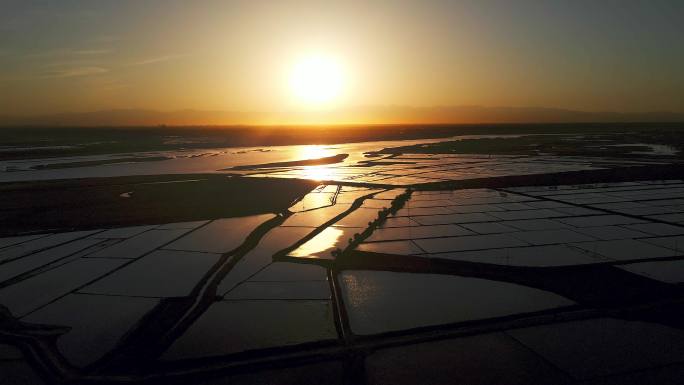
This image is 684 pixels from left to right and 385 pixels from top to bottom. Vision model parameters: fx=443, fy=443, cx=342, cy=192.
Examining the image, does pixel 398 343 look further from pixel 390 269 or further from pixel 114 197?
pixel 114 197

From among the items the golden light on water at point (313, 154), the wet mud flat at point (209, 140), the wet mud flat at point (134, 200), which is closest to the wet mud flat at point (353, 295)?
the wet mud flat at point (134, 200)

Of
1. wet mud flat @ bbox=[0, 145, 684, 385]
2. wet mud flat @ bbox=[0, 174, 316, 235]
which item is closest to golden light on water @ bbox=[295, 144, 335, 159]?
wet mud flat @ bbox=[0, 174, 316, 235]

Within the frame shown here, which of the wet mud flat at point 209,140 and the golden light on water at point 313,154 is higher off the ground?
the wet mud flat at point 209,140

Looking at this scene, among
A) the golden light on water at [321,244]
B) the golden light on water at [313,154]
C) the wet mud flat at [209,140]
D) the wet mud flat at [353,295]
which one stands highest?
the wet mud flat at [209,140]

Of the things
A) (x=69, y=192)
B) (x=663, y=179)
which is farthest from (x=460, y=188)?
(x=69, y=192)

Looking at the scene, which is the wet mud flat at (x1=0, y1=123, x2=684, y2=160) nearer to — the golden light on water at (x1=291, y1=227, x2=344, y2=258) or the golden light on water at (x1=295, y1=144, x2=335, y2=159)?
the golden light on water at (x1=295, y1=144, x2=335, y2=159)

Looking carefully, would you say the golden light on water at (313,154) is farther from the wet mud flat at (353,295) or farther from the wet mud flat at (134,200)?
the wet mud flat at (353,295)

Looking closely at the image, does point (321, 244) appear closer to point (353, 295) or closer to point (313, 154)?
point (353, 295)

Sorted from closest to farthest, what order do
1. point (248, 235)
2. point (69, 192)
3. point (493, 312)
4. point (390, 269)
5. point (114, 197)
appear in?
1. point (493, 312)
2. point (390, 269)
3. point (248, 235)
4. point (114, 197)
5. point (69, 192)

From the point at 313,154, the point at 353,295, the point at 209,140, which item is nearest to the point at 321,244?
the point at 353,295
